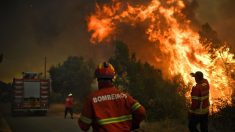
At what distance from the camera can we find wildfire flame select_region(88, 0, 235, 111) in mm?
21094

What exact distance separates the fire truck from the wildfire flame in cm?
768

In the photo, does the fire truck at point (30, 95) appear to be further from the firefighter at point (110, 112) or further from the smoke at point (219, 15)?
the firefighter at point (110, 112)

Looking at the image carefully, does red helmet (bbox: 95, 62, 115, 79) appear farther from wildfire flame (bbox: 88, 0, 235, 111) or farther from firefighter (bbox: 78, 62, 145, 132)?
wildfire flame (bbox: 88, 0, 235, 111)

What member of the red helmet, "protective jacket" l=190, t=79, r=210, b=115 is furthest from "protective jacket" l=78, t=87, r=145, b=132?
"protective jacket" l=190, t=79, r=210, b=115

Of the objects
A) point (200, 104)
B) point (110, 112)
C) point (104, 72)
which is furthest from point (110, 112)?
point (200, 104)

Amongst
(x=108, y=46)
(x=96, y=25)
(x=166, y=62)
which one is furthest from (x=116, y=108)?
(x=108, y=46)

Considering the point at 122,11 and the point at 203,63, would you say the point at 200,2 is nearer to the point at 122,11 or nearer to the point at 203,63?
the point at 122,11

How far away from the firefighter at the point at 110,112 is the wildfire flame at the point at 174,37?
11.1 meters

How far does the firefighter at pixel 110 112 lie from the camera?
15.9 ft

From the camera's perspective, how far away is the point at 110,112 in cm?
488

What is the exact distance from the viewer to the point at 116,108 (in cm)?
491

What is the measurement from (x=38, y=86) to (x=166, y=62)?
983cm

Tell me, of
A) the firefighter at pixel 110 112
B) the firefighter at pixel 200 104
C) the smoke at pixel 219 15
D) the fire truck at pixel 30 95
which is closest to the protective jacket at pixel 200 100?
the firefighter at pixel 200 104

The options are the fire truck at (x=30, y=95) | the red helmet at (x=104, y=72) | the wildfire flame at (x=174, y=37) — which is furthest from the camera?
the fire truck at (x=30, y=95)
